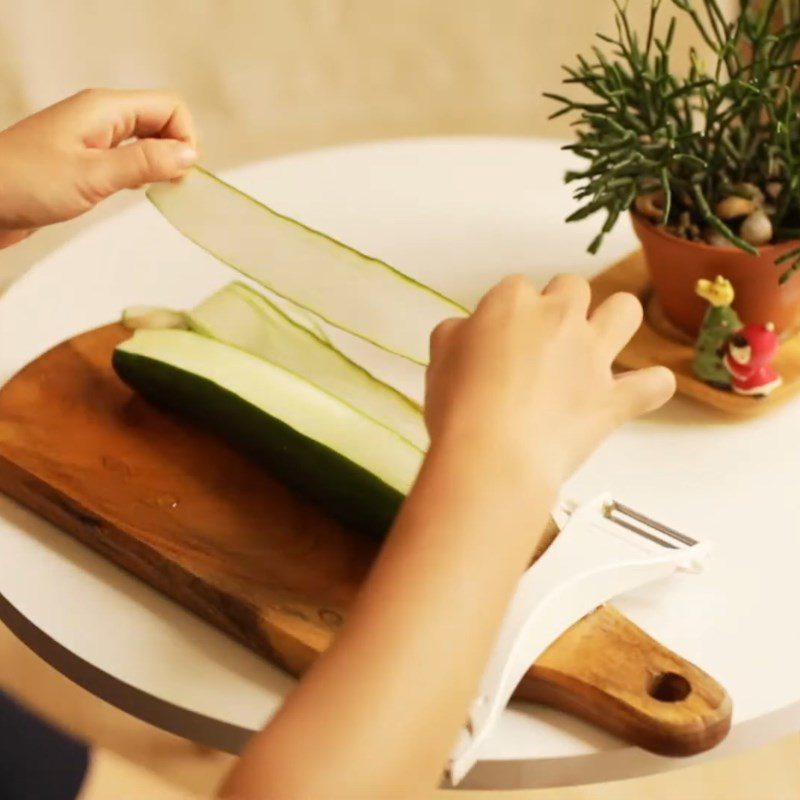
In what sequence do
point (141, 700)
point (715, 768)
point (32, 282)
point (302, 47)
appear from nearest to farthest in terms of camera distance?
point (141, 700), point (32, 282), point (715, 768), point (302, 47)

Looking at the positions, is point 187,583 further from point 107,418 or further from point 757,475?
point 757,475

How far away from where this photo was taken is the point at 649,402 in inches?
24.4

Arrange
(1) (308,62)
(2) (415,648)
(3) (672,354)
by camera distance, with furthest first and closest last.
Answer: (1) (308,62) → (3) (672,354) → (2) (415,648)

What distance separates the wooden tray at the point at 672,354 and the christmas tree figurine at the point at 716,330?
0.04 feet

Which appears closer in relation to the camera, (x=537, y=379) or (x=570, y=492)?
(x=537, y=379)

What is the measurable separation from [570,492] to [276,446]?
8.2 inches

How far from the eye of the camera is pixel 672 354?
84 cm

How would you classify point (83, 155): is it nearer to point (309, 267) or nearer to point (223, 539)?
point (309, 267)

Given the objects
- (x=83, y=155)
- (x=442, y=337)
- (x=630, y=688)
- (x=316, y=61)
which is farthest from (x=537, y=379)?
(x=316, y=61)

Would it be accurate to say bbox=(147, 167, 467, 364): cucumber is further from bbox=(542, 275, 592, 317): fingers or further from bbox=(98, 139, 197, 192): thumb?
bbox=(542, 275, 592, 317): fingers

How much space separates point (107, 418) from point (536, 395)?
35 centimetres

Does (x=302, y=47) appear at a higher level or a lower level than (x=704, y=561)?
higher

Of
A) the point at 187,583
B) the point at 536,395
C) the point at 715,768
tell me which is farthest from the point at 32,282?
the point at 715,768

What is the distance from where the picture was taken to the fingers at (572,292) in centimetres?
63
